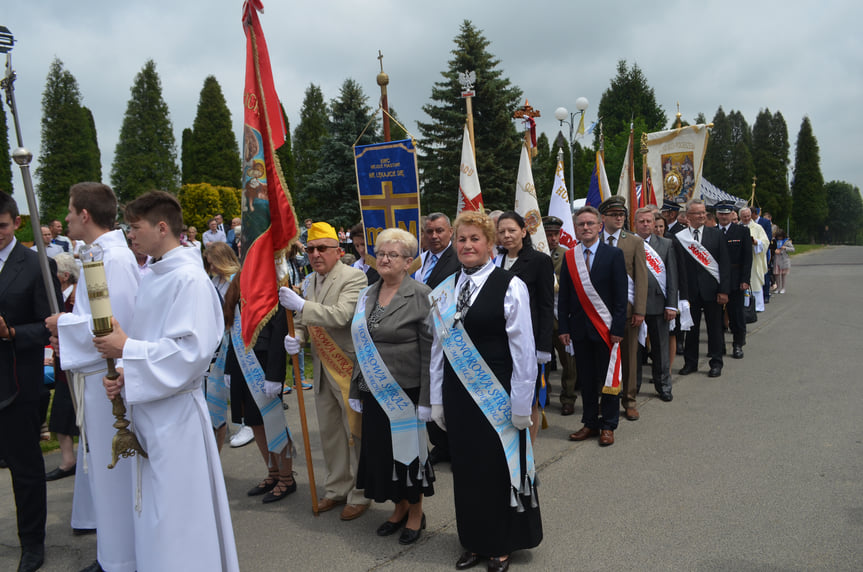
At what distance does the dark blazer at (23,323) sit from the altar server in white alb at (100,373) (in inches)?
A: 17.4

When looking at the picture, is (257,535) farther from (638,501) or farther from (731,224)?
(731,224)

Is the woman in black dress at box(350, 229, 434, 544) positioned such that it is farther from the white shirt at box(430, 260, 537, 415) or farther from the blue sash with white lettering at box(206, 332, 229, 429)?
the blue sash with white lettering at box(206, 332, 229, 429)

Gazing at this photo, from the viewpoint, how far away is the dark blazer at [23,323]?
3.83 meters

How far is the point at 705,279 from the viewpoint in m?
8.34

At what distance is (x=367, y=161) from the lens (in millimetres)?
6129

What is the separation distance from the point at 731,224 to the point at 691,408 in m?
3.77

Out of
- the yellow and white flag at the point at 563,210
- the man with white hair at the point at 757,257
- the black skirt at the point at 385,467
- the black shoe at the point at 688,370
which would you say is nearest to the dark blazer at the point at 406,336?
the black skirt at the point at 385,467

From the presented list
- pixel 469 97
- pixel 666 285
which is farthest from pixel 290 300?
pixel 666 285

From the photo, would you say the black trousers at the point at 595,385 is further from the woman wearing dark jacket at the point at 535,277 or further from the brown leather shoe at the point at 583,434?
the woman wearing dark jacket at the point at 535,277

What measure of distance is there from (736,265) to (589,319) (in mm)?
4696

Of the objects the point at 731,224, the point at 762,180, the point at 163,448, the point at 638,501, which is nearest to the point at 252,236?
the point at 163,448

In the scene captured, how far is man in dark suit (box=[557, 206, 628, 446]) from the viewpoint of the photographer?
564cm

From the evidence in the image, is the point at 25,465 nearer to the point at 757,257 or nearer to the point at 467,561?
the point at 467,561

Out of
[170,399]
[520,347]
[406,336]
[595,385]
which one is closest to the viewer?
[170,399]
